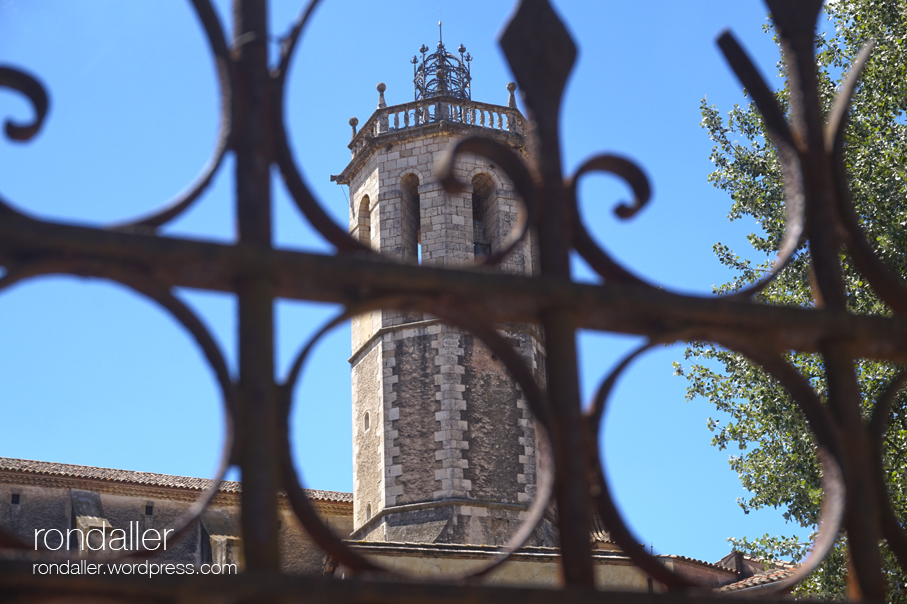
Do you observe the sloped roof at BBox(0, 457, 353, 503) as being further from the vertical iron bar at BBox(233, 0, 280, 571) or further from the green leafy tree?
the vertical iron bar at BBox(233, 0, 280, 571)

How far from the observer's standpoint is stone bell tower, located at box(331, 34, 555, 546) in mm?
20859

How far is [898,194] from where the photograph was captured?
11023mm

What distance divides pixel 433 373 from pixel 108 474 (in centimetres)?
772

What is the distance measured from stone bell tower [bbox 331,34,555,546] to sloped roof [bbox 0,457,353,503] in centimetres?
303

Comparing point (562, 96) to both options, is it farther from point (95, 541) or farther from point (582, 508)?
point (95, 541)

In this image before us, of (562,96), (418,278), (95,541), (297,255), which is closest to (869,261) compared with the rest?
(562,96)

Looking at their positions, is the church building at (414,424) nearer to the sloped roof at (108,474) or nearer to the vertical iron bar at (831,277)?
the sloped roof at (108,474)

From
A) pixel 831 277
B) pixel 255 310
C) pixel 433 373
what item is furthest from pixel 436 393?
pixel 255 310

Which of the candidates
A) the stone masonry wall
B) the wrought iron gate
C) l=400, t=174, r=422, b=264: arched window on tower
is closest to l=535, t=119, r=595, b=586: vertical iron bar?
the wrought iron gate

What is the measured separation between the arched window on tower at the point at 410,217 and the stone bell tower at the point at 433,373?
27 millimetres

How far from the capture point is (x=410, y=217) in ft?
75.7

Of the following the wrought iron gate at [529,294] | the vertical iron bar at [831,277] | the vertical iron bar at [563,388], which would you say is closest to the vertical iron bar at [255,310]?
the wrought iron gate at [529,294]

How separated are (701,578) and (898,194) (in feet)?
45.6

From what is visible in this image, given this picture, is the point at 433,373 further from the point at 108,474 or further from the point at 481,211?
the point at 108,474
